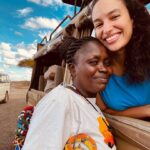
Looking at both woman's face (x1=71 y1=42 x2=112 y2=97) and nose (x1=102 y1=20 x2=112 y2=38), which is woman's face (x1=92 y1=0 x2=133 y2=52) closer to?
nose (x1=102 y1=20 x2=112 y2=38)

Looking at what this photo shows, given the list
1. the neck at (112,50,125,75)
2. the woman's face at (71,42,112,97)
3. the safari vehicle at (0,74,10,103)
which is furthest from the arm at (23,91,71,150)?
the safari vehicle at (0,74,10,103)

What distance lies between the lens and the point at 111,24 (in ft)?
6.09

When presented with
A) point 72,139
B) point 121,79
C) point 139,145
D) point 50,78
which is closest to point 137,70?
point 121,79

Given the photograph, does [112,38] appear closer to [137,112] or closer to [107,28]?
[107,28]

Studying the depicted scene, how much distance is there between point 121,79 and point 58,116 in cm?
82

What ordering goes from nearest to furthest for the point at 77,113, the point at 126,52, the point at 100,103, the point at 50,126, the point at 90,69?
1. the point at 50,126
2. the point at 77,113
3. the point at 90,69
4. the point at 100,103
5. the point at 126,52

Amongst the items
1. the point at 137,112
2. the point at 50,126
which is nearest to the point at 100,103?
the point at 137,112

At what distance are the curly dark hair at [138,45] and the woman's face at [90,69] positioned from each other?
41 centimetres

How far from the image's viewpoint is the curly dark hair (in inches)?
80.1

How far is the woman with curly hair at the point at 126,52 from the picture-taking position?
186 cm

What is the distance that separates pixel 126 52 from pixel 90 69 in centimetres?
59

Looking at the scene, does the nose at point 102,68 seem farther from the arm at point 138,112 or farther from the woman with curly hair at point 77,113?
the arm at point 138,112

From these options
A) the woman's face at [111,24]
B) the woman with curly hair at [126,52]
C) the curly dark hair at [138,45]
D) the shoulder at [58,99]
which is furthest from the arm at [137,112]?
the shoulder at [58,99]

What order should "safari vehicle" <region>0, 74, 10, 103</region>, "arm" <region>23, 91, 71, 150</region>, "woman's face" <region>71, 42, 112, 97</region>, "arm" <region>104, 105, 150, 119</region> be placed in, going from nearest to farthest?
"arm" <region>23, 91, 71, 150</region> < "woman's face" <region>71, 42, 112, 97</region> < "arm" <region>104, 105, 150, 119</region> < "safari vehicle" <region>0, 74, 10, 103</region>
